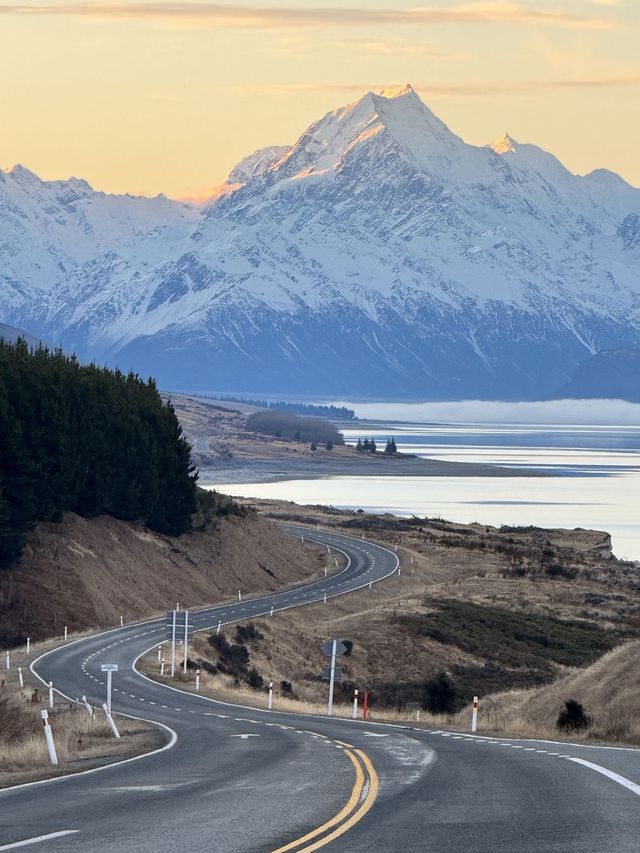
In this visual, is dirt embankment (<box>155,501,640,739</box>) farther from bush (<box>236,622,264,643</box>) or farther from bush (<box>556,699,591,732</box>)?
bush (<box>556,699,591,732</box>)

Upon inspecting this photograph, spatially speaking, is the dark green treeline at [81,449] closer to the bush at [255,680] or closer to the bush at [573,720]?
the bush at [255,680]

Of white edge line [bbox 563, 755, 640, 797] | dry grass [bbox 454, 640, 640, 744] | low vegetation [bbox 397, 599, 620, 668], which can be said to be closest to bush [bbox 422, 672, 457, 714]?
dry grass [bbox 454, 640, 640, 744]

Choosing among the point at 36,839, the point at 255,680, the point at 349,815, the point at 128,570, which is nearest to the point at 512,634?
the point at 128,570

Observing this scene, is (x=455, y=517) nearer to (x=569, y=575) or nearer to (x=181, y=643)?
(x=569, y=575)

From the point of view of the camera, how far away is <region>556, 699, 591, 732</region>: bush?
3800 centimetres

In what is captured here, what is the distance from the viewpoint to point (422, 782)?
23734 millimetres

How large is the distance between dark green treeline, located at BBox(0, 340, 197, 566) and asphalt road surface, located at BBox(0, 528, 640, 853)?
5095 cm

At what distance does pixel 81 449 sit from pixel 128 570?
748cm

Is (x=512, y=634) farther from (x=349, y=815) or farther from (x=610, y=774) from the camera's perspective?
(x=349, y=815)

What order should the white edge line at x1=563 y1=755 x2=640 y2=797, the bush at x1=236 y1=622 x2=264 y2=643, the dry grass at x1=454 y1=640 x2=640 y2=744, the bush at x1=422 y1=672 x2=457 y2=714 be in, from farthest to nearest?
the bush at x1=236 y1=622 x2=264 y2=643, the bush at x1=422 y1=672 x2=457 y2=714, the dry grass at x1=454 y1=640 x2=640 y2=744, the white edge line at x1=563 y1=755 x2=640 y2=797

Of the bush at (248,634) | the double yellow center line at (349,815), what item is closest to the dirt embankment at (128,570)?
the bush at (248,634)

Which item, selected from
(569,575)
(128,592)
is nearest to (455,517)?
(569,575)

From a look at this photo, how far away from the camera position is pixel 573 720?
38.7 m

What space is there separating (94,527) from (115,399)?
1121 cm
